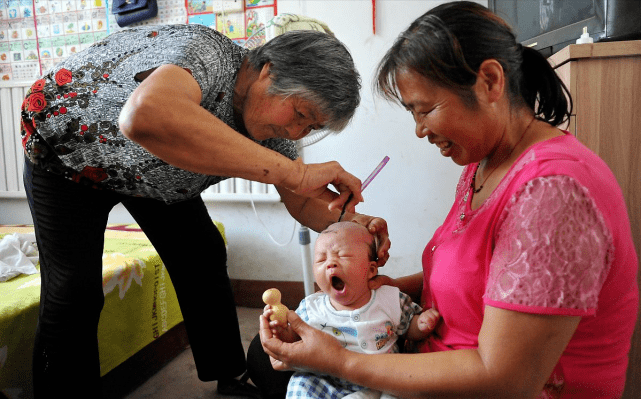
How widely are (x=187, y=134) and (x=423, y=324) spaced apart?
0.60 meters

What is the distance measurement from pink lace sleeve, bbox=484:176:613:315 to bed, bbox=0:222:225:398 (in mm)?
1404

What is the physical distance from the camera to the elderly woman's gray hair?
1.12 m

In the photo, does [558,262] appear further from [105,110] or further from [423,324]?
[105,110]

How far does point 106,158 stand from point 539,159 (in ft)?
3.26

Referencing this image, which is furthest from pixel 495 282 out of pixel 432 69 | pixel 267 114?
pixel 267 114

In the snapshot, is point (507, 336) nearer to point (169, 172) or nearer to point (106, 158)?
point (169, 172)

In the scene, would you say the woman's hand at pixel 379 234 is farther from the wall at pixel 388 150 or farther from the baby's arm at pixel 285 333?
the wall at pixel 388 150

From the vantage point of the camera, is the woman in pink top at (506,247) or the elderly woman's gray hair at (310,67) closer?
the woman in pink top at (506,247)

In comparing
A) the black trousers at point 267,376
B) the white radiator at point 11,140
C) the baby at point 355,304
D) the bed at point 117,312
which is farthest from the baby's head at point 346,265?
the white radiator at point 11,140

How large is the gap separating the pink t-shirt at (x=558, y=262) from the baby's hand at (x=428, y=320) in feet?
0.14

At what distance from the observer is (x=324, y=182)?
1067 millimetres

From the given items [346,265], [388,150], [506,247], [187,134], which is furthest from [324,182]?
[388,150]

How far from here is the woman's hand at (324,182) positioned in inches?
39.9

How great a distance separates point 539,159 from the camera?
0.76 meters
